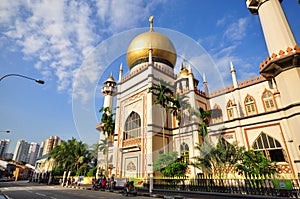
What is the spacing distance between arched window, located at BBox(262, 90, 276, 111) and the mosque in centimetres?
9

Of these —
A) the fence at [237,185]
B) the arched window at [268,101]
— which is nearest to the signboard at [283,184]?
the fence at [237,185]

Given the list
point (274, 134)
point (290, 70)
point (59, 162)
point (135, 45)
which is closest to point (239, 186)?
point (274, 134)

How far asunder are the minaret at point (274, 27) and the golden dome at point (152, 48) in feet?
42.1

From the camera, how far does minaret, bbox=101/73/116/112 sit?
3316 cm

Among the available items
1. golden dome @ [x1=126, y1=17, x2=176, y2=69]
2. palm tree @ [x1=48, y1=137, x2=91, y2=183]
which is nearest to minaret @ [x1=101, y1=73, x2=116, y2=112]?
golden dome @ [x1=126, y1=17, x2=176, y2=69]

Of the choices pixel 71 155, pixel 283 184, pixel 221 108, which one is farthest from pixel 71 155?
pixel 283 184

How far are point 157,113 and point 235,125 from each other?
8.52 meters

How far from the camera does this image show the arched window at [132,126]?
72.0 feet

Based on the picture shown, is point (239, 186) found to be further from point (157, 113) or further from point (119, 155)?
point (119, 155)

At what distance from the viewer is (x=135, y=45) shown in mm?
27891

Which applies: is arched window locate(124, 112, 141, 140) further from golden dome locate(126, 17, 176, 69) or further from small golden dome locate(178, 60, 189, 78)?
small golden dome locate(178, 60, 189, 78)

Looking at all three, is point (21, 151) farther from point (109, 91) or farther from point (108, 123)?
point (108, 123)

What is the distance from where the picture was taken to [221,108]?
2150 centimetres

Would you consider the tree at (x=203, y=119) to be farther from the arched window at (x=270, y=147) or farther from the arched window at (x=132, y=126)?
the arched window at (x=132, y=126)
